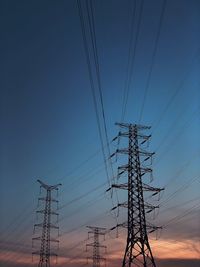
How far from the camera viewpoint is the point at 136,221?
35.9 meters

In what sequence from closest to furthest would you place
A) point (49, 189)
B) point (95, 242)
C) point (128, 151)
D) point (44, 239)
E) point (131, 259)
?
1. point (131, 259)
2. point (128, 151)
3. point (44, 239)
4. point (49, 189)
5. point (95, 242)

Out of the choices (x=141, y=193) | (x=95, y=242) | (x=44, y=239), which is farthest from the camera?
(x=95, y=242)

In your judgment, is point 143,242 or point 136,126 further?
point 136,126

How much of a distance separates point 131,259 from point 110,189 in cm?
819

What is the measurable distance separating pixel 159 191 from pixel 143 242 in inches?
283

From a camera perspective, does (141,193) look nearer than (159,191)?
Yes

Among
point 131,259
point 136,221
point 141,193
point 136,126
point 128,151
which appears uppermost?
point 136,126

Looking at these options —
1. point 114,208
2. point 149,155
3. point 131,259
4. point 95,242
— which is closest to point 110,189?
point 114,208

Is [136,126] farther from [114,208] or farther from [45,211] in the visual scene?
[45,211]

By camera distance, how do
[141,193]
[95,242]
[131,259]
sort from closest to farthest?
[131,259] → [141,193] → [95,242]

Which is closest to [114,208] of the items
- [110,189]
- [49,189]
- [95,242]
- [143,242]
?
[110,189]

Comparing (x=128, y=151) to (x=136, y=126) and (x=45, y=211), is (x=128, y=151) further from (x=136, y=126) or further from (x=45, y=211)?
(x=45, y=211)

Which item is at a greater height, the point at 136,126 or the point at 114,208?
the point at 136,126

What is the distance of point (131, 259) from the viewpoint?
3434 cm
